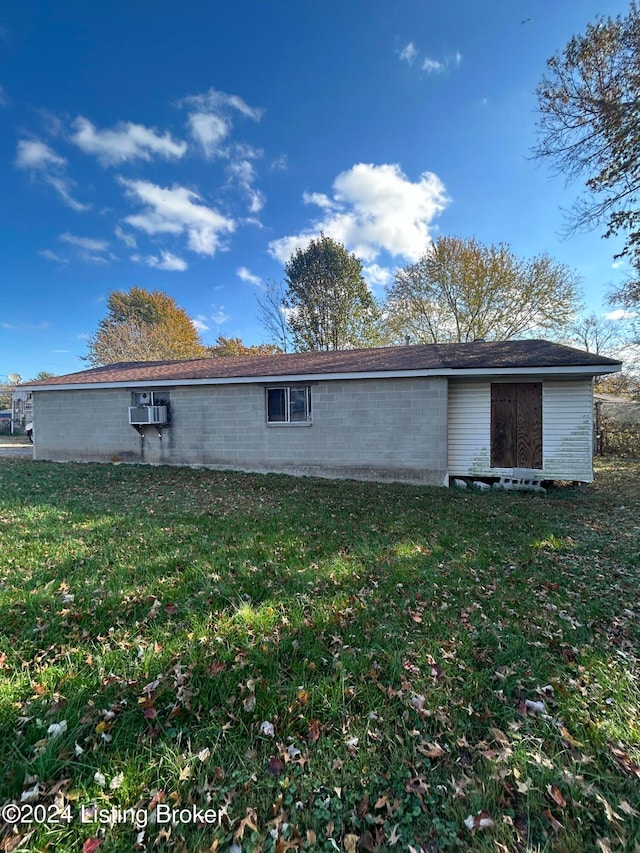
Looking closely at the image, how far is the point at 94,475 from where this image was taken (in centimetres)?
897

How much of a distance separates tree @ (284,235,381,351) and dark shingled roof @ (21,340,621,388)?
1103cm

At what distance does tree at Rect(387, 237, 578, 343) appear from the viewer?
60.7 ft

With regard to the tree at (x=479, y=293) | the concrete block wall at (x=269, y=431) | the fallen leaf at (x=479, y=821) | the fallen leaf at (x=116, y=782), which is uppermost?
the tree at (x=479, y=293)

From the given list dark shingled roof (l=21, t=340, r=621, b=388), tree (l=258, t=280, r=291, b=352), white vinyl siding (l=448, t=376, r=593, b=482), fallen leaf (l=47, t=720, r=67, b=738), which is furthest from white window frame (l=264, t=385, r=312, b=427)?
tree (l=258, t=280, r=291, b=352)

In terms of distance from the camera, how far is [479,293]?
19219 millimetres

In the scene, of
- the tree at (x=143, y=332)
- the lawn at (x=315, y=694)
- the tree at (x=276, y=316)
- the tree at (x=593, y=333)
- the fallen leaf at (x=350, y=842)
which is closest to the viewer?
the fallen leaf at (x=350, y=842)

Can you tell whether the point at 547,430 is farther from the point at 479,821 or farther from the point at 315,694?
the point at 479,821

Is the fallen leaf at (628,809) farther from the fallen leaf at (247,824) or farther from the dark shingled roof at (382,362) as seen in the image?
the dark shingled roof at (382,362)

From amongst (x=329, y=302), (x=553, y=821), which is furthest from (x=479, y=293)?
(x=553, y=821)

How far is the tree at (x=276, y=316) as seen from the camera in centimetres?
2344

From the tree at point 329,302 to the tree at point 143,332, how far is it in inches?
436

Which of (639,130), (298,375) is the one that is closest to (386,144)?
(639,130)

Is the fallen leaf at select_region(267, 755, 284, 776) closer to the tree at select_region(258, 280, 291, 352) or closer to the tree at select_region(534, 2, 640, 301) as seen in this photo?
the tree at select_region(534, 2, 640, 301)

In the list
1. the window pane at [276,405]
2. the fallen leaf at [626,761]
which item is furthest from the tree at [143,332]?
the fallen leaf at [626,761]
